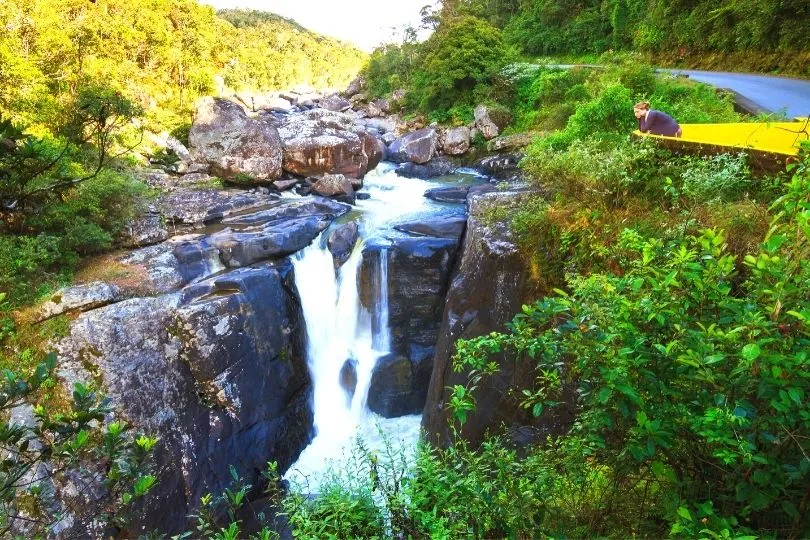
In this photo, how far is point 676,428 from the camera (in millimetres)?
2107

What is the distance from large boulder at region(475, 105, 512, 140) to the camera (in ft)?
61.1

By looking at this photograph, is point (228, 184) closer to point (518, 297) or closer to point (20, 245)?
point (20, 245)

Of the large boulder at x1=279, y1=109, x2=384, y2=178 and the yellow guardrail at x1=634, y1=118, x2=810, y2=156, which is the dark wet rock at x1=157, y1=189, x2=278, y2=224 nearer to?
the large boulder at x1=279, y1=109, x2=384, y2=178

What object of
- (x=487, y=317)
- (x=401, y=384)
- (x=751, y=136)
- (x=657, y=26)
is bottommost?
(x=401, y=384)

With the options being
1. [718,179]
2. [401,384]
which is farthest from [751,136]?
[401,384]

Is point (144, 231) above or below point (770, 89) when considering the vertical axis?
below

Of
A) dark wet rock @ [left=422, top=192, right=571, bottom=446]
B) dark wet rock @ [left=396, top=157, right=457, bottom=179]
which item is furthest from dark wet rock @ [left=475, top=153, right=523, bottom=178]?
dark wet rock @ [left=422, top=192, right=571, bottom=446]

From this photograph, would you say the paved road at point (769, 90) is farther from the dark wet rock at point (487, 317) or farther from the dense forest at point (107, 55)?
the dense forest at point (107, 55)

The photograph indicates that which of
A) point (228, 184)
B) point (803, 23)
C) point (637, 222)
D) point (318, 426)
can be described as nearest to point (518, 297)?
point (637, 222)

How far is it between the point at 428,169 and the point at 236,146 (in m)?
7.07

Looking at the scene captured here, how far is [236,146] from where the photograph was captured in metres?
15.1

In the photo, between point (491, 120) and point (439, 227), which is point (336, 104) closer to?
point (491, 120)

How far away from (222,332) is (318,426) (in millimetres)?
3407

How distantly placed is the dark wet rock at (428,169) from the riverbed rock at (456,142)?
2.18 feet
